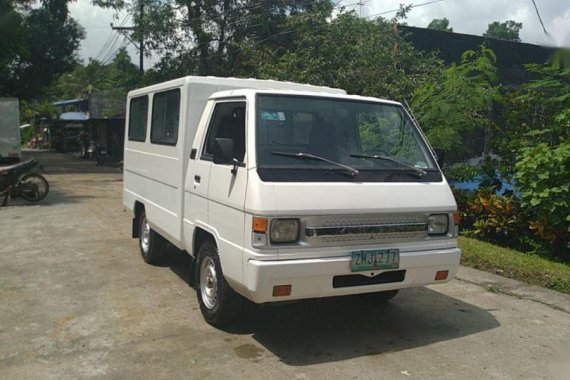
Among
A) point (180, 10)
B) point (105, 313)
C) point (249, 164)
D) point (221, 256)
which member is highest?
point (180, 10)

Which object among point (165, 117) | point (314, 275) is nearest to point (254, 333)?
point (314, 275)

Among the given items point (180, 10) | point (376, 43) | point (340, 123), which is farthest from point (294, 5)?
point (340, 123)

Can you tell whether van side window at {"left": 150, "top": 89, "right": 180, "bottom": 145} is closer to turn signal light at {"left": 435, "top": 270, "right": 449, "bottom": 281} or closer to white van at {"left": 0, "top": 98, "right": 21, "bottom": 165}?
turn signal light at {"left": 435, "top": 270, "right": 449, "bottom": 281}

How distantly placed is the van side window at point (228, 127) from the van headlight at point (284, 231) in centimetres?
73

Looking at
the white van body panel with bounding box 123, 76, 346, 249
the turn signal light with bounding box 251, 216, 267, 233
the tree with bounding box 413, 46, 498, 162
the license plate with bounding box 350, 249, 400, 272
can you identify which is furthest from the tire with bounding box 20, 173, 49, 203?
the license plate with bounding box 350, 249, 400, 272

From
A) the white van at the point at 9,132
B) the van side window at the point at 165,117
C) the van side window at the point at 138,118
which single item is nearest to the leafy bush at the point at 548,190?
the van side window at the point at 165,117

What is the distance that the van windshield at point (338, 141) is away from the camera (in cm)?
435

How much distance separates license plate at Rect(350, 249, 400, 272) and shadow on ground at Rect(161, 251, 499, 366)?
69 cm

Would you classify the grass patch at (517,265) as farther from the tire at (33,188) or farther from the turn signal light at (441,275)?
the tire at (33,188)

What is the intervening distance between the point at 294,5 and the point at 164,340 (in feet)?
54.7

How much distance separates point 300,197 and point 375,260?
30.9 inches

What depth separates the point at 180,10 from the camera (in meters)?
19.4

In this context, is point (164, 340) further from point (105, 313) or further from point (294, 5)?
point (294, 5)

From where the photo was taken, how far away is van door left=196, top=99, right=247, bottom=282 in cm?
419
